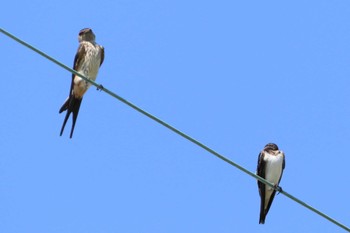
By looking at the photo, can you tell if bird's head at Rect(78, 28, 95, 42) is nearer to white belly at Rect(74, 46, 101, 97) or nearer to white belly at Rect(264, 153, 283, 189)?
white belly at Rect(74, 46, 101, 97)

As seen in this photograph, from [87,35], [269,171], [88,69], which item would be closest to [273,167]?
[269,171]

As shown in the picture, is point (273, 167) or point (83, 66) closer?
point (83, 66)

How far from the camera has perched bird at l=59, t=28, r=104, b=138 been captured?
9.82 m

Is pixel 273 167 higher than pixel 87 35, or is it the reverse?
pixel 87 35

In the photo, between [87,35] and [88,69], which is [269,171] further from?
[87,35]

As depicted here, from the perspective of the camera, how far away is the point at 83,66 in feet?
32.9

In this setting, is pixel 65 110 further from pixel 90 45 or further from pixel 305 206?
pixel 305 206

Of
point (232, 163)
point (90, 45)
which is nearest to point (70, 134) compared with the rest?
point (90, 45)

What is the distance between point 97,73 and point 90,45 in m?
0.37

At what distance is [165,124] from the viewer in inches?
240

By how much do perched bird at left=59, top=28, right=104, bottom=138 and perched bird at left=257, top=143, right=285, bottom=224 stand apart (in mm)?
2301

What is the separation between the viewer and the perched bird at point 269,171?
407 inches

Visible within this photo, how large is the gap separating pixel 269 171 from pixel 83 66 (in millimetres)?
2547

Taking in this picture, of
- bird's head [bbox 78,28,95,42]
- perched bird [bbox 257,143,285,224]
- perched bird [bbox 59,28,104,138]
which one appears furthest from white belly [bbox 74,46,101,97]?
perched bird [bbox 257,143,285,224]
